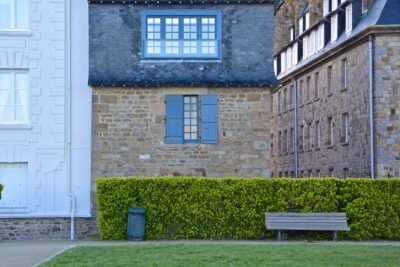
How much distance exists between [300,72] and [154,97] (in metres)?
24.0

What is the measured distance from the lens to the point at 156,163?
1209 inches

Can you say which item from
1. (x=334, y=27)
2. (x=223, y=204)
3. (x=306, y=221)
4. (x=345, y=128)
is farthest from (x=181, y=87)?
(x=334, y=27)

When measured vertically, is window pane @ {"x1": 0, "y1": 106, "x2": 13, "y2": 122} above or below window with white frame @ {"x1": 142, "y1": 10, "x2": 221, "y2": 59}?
below

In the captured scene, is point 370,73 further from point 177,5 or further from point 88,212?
point 88,212

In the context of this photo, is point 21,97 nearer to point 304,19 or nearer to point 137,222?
point 137,222

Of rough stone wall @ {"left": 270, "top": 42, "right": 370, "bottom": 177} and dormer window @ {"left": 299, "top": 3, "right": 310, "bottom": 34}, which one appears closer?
rough stone wall @ {"left": 270, "top": 42, "right": 370, "bottom": 177}

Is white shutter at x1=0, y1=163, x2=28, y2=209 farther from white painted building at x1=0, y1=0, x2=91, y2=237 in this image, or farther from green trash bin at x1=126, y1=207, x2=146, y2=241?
green trash bin at x1=126, y1=207, x2=146, y2=241

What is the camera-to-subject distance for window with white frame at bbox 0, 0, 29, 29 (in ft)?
102

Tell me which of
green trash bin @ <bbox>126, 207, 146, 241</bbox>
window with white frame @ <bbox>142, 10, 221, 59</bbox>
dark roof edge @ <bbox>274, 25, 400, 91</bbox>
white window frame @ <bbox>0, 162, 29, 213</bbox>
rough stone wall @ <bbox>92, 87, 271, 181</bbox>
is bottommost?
green trash bin @ <bbox>126, 207, 146, 241</bbox>

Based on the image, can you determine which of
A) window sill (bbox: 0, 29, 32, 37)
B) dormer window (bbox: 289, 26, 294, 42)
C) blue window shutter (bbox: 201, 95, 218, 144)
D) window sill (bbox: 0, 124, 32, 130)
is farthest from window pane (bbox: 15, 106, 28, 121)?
dormer window (bbox: 289, 26, 294, 42)

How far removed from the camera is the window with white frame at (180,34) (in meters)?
31.1

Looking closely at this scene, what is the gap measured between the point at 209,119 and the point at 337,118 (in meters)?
16.8

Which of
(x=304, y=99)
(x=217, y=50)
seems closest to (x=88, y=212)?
(x=217, y=50)

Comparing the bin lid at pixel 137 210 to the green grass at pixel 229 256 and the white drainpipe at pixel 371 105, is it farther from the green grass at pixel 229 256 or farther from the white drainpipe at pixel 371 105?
the white drainpipe at pixel 371 105
